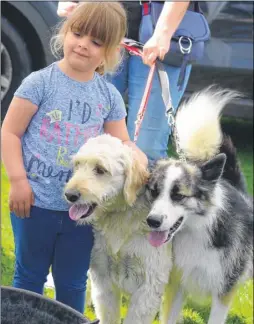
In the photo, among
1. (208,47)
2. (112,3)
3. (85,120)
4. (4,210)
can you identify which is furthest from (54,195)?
(208,47)

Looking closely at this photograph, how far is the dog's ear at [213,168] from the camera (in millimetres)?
2650

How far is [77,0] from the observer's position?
330 centimetres

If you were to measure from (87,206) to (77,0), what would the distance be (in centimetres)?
128

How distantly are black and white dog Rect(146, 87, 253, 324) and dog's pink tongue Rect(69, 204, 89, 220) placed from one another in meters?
0.24

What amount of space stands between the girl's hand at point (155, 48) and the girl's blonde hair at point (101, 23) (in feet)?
1.06

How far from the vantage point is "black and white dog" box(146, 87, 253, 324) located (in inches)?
102

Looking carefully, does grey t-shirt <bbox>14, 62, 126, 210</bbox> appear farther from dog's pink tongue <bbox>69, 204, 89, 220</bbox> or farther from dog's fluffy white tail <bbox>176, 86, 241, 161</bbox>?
dog's fluffy white tail <bbox>176, 86, 241, 161</bbox>

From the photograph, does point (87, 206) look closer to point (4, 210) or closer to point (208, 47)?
point (4, 210)

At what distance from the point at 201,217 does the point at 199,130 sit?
14.9 inches

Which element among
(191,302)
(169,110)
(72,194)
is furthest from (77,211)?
(191,302)

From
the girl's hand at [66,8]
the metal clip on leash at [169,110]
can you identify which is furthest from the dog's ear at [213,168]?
the girl's hand at [66,8]

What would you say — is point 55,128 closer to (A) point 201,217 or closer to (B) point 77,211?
(B) point 77,211

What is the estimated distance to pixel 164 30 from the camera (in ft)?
9.80

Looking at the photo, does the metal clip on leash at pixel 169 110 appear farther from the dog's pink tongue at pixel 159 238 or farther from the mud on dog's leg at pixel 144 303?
the mud on dog's leg at pixel 144 303
